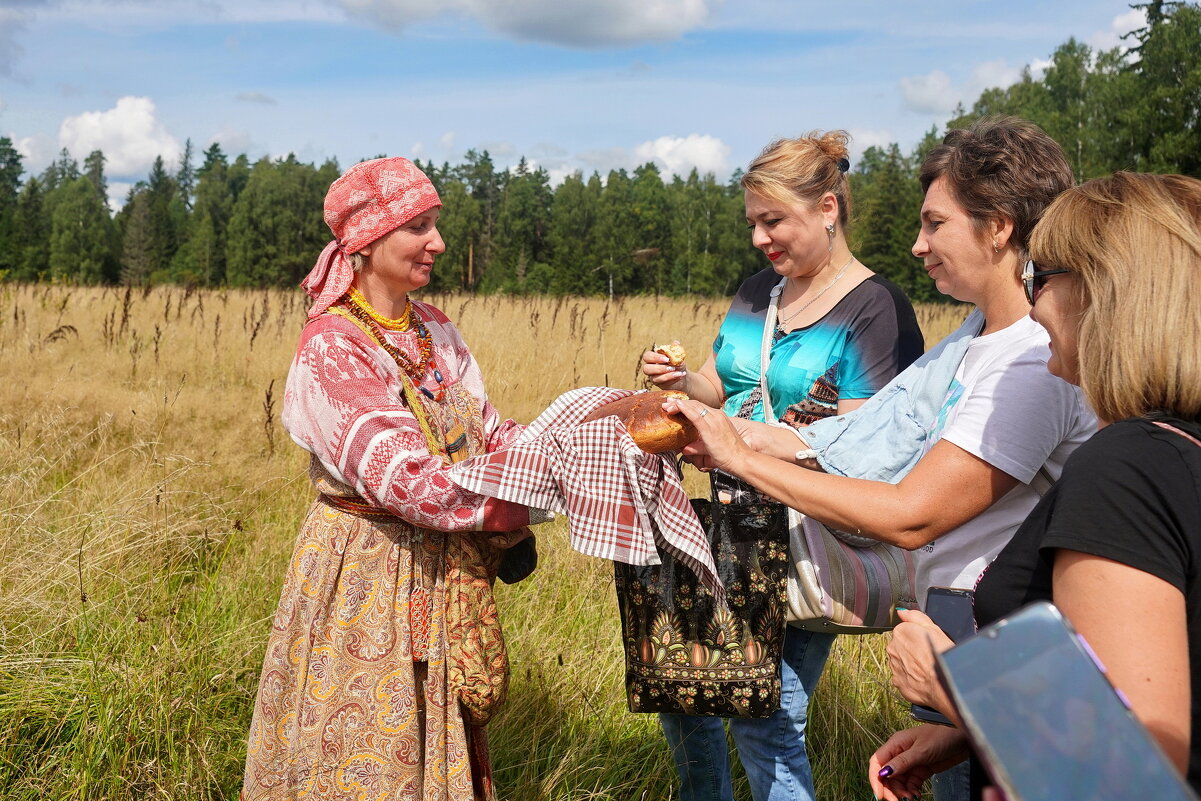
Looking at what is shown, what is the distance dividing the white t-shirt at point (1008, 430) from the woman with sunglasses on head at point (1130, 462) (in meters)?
0.38

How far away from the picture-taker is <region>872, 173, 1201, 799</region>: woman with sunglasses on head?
43.5 inches

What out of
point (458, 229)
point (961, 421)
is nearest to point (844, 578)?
point (961, 421)

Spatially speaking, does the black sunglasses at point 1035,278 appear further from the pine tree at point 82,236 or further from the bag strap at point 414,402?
the pine tree at point 82,236

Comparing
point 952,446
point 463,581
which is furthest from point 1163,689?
point 463,581

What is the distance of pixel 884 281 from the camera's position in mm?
2838

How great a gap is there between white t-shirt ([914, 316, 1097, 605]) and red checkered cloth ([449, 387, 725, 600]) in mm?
562

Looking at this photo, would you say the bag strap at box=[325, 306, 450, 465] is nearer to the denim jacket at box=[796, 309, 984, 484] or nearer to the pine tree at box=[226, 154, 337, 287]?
the denim jacket at box=[796, 309, 984, 484]

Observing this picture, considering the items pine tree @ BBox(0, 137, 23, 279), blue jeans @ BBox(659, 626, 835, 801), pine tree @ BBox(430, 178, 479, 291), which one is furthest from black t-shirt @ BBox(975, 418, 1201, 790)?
pine tree @ BBox(430, 178, 479, 291)

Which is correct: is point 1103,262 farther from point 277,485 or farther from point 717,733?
point 277,485

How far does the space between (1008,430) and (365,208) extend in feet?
5.81

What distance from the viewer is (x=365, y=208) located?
247 cm

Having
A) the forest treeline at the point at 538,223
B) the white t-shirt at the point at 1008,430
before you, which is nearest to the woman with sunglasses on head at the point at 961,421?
the white t-shirt at the point at 1008,430

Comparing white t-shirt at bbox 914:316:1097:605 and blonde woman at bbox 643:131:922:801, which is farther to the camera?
blonde woman at bbox 643:131:922:801


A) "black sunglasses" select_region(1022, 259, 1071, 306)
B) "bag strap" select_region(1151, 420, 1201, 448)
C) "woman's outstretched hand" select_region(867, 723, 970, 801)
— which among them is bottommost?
"woman's outstretched hand" select_region(867, 723, 970, 801)
